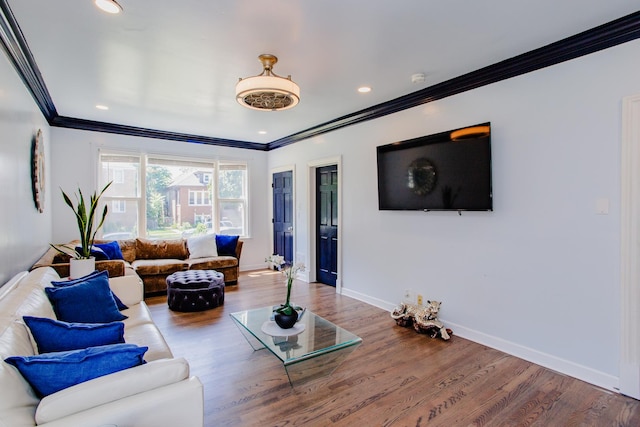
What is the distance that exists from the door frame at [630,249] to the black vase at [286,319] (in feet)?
7.90

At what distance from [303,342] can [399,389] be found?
79 cm

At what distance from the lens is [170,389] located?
131 cm

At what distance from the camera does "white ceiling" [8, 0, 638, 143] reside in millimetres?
2152

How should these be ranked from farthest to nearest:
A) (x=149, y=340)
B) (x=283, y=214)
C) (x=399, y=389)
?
1. (x=283, y=214)
2. (x=399, y=389)
3. (x=149, y=340)

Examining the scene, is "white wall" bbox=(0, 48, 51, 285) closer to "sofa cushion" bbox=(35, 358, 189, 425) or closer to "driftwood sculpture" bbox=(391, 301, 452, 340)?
"sofa cushion" bbox=(35, 358, 189, 425)

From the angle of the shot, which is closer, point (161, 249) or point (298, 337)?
point (298, 337)

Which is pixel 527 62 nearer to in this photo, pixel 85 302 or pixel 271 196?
pixel 85 302

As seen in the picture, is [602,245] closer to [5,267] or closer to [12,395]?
[12,395]

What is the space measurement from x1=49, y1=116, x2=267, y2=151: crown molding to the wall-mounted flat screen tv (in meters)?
3.40

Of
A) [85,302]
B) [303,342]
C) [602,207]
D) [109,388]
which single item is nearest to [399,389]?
[303,342]

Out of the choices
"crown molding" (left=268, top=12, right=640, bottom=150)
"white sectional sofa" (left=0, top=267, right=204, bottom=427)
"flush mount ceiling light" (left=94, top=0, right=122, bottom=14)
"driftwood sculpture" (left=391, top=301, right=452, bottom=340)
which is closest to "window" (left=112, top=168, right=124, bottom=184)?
"flush mount ceiling light" (left=94, top=0, right=122, bottom=14)

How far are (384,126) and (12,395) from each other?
403 centimetres

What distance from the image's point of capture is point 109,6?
211cm

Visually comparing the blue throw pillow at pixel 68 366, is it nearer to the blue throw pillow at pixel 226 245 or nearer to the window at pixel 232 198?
the blue throw pillow at pixel 226 245
